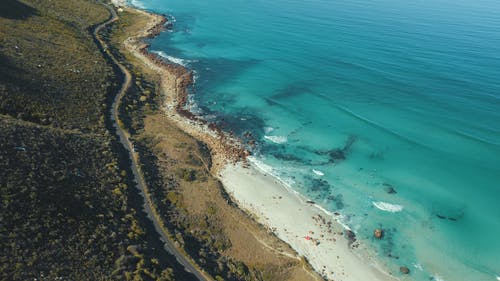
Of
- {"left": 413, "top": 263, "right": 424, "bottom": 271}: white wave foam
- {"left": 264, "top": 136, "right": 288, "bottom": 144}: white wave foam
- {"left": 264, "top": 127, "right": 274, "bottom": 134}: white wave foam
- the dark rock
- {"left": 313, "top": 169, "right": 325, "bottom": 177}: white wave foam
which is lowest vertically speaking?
{"left": 413, "top": 263, "right": 424, "bottom": 271}: white wave foam

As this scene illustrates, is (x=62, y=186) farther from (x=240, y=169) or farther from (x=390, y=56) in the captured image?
(x=390, y=56)

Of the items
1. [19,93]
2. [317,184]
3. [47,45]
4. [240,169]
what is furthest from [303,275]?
[47,45]

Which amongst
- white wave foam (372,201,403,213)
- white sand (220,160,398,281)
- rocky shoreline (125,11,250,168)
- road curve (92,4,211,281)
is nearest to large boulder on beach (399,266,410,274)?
white sand (220,160,398,281)

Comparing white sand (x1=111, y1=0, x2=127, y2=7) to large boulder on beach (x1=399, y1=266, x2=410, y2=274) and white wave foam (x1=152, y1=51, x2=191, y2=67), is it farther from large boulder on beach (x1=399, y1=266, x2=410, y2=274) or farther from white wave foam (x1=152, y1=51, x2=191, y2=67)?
large boulder on beach (x1=399, y1=266, x2=410, y2=274)

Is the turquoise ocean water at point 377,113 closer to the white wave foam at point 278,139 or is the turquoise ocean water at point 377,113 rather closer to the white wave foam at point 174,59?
the white wave foam at point 278,139

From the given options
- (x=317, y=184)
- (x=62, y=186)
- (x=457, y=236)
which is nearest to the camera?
(x=62, y=186)

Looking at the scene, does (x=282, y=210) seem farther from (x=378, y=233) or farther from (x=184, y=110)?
(x=184, y=110)
